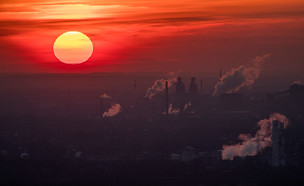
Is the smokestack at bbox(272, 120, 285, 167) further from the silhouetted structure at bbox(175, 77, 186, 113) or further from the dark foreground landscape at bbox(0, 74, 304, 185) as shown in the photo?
the silhouetted structure at bbox(175, 77, 186, 113)

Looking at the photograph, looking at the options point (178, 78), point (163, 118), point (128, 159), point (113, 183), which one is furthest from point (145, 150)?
point (178, 78)

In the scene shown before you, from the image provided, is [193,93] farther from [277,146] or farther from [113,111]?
[277,146]

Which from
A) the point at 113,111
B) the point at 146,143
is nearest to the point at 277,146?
the point at 146,143

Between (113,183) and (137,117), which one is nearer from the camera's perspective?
(113,183)

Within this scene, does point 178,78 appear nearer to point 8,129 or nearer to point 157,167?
point 8,129

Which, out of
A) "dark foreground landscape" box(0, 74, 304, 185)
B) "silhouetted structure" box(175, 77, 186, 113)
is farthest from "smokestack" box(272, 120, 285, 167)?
"silhouetted structure" box(175, 77, 186, 113)

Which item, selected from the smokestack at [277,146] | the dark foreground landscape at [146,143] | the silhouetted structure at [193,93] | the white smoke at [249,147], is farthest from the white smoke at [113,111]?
the smokestack at [277,146]

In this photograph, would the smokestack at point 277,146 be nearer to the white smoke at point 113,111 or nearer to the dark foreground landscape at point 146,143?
the dark foreground landscape at point 146,143

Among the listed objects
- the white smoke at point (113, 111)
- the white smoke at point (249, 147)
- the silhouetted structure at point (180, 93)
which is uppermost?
the silhouetted structure at point (180, 93)
